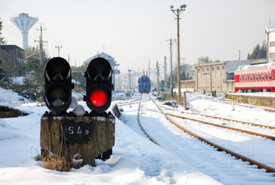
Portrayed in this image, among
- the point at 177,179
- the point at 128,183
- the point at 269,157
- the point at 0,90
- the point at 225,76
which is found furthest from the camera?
the point at 225,76

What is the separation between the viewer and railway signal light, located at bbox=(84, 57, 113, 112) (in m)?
4.36

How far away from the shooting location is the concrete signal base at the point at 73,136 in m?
4.51

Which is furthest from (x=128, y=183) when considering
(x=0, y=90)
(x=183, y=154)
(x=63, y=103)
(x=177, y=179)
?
(x=0, y=90)

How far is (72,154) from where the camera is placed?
4562 millimetres

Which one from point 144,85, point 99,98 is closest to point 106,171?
point 99,98

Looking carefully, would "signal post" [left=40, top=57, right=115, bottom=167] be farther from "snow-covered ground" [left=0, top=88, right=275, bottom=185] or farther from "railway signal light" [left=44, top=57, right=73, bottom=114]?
"snow-covered ground" [left=0, top=88, right=275, bottom=185]

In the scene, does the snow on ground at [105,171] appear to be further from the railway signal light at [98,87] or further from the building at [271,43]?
the building at [271,43]

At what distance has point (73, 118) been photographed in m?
4.52

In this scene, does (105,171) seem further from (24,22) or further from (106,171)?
(24,22)

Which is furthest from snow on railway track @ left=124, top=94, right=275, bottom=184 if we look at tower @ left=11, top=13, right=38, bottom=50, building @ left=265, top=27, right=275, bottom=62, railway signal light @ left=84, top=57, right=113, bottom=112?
tower @ left=11, top=13, right=38, bottom=50

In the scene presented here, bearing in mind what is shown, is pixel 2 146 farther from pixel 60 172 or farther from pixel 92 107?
pixel 92 107

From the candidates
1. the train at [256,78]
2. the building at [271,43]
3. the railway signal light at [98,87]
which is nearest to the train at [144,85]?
the train at [256,78]

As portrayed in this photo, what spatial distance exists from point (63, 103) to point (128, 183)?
1750mm

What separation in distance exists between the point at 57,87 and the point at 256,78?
31.9 meters
